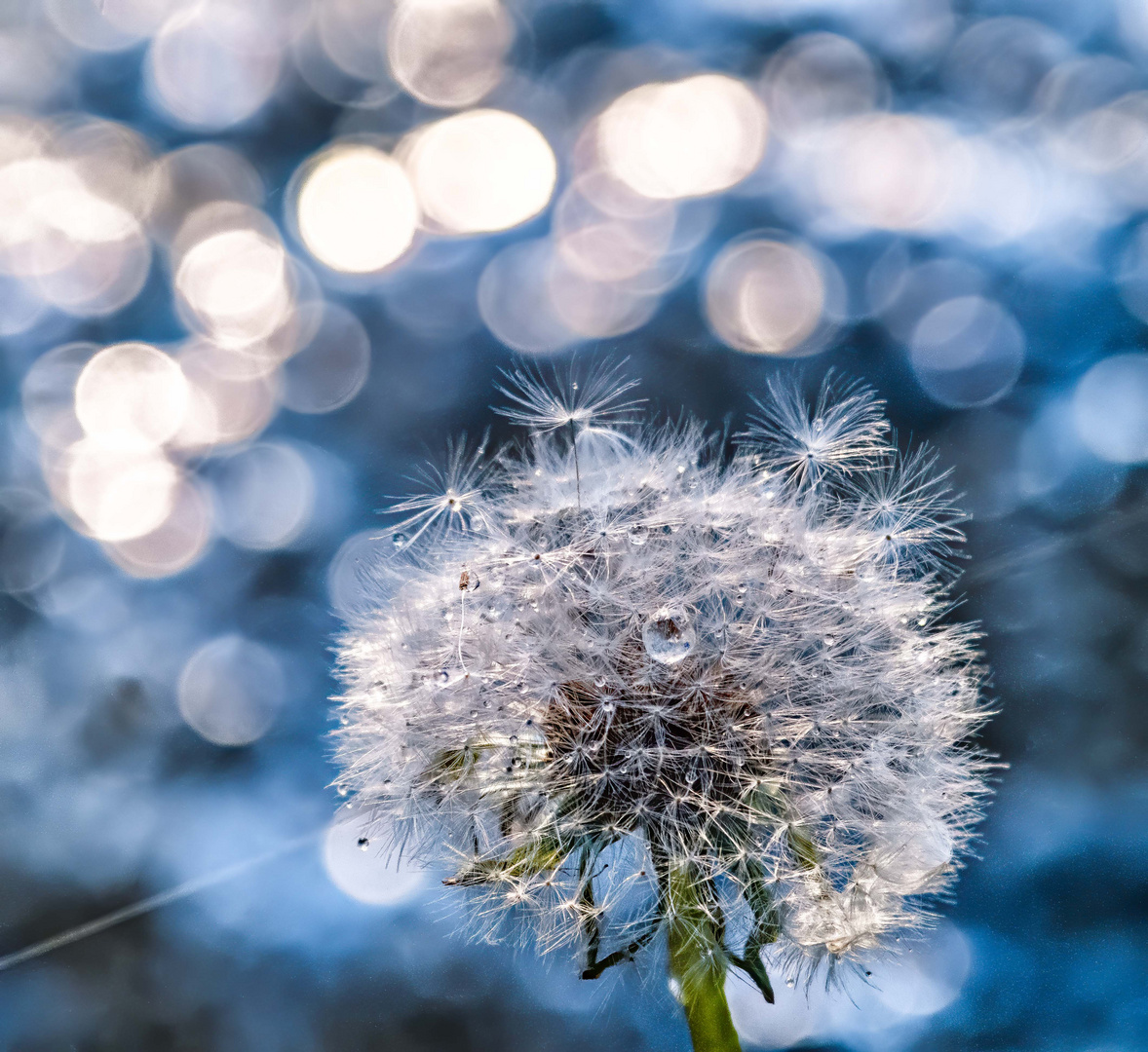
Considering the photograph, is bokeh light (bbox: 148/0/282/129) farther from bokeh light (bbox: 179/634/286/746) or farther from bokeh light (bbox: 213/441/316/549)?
bokeh light (bbox: 179/634/286/746)

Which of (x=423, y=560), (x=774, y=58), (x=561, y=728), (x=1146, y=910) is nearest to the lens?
(x=561, y=728)

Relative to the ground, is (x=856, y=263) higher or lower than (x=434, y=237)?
lower

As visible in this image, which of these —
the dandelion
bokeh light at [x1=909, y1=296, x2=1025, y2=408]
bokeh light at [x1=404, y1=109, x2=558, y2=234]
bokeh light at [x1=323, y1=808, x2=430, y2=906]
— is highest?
bokeh light at [x1=404, y1=109, x2=558, y2=234]

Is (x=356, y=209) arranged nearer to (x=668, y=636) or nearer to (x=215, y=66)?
(x=215, y=66)

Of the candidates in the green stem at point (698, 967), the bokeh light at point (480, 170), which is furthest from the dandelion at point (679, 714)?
the bokeh light at point (480, 170)

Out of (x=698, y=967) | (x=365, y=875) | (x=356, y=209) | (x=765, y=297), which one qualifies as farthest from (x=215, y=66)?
(x=698, y=967)

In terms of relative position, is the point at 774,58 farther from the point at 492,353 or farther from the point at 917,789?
the point at 917,789

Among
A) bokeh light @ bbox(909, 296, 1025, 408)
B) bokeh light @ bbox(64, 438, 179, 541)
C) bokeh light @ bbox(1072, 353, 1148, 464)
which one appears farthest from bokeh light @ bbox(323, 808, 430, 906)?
bokeh light @ bbox(1072, 353, 1148, 464)

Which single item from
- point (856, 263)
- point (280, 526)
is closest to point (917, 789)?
point (856, 263)
